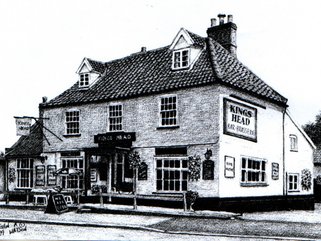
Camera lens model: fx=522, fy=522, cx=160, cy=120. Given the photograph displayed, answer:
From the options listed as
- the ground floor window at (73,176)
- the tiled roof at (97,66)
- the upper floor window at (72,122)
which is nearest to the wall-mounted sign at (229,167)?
the ground floor window at (73,176)

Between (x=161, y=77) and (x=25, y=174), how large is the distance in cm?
998

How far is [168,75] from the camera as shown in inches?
931

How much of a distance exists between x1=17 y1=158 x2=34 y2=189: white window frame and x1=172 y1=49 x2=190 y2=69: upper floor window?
32.8 feet

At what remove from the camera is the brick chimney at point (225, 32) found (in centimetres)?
2642

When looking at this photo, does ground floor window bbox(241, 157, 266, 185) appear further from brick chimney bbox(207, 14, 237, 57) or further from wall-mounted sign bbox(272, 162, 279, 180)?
brick chimney bbox(207, 14, 237, 57)

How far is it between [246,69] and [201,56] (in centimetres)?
329

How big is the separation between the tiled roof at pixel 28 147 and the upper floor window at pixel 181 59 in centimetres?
929

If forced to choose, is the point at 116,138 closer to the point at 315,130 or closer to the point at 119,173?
the point at 119,173

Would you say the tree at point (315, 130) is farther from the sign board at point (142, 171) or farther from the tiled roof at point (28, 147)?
the sign board at point (142, 171)

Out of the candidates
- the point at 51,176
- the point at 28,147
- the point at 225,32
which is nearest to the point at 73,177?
the point at 51,176

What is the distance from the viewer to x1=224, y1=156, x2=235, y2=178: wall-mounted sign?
2145cm

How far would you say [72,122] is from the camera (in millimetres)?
26469

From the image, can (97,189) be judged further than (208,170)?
Yes
